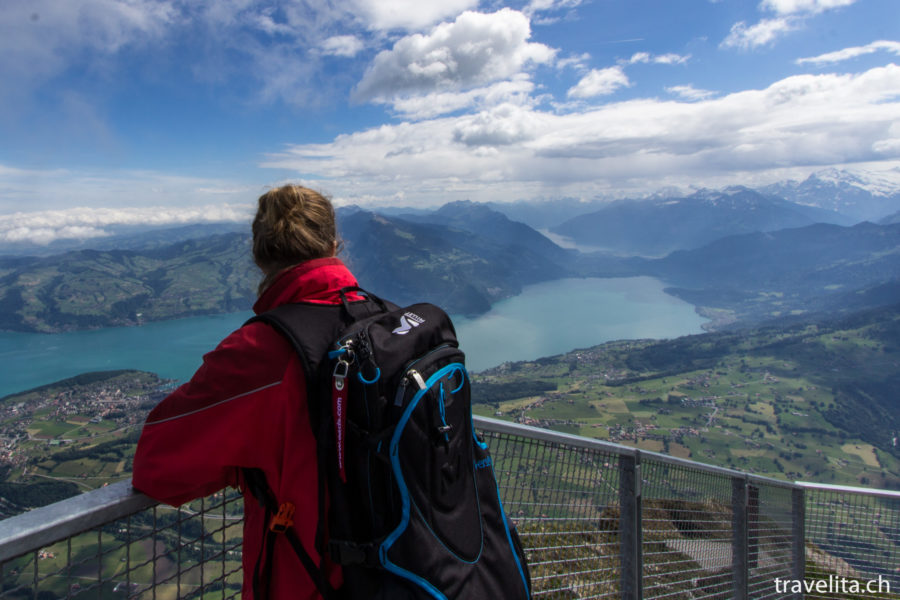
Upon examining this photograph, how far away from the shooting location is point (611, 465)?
9.83 feet

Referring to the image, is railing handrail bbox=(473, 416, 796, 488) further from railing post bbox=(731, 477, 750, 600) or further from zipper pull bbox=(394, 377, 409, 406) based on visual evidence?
zipper pull bbox=(394, 377, 409, 406)

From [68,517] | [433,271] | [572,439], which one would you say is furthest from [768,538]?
[433,271]

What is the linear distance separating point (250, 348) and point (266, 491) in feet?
1.55

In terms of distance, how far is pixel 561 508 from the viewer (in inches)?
113

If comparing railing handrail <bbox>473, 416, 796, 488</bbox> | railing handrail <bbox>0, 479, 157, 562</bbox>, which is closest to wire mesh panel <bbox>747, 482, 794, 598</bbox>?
railing handrail <bbox>473, 416, 796, 488</bbox>

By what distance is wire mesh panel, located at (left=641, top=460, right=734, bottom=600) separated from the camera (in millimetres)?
3321

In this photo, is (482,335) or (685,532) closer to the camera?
(685,532)

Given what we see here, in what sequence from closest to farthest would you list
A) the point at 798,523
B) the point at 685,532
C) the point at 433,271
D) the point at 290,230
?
the point at 290,230 < the point at 685,532 < the point at 798,523 < the point at 433,271

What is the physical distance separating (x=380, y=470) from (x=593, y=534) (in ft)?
8.04

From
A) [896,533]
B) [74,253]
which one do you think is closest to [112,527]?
[896,533]

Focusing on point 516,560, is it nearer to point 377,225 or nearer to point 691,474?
point 691,474

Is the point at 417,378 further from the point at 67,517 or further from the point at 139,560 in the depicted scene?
the point at 139,560

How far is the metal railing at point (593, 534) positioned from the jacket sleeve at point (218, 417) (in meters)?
0.16

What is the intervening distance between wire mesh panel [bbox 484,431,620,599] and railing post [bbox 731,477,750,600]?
1480mm
